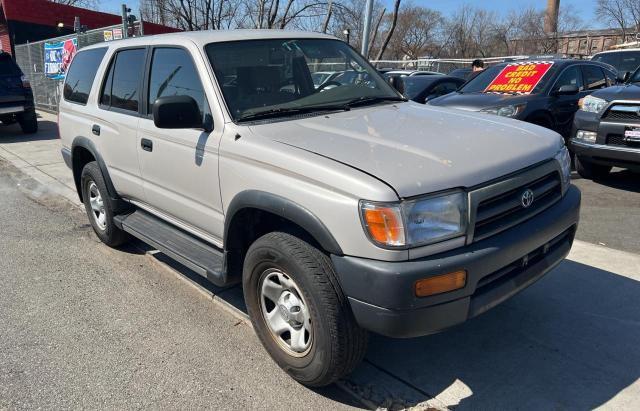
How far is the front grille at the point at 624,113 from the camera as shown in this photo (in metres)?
6.06

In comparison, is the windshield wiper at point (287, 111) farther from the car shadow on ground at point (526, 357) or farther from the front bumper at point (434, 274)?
the car shadow on ground at point (526, 357)

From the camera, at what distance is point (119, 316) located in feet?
12.4

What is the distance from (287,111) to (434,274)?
155 centimetres

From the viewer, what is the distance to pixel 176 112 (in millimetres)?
3107

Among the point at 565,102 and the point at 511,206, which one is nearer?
the point at 511,206

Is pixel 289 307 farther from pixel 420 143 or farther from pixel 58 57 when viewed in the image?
pixel 58 57

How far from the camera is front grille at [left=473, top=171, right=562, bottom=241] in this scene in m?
2.53

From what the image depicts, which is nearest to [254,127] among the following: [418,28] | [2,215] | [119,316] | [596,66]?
[119,316]

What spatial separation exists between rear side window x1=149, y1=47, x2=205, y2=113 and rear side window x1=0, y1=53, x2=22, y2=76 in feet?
33.3

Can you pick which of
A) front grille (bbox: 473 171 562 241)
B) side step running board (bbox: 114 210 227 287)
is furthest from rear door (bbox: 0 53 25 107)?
front grille (bbox: 473 171 562 241)

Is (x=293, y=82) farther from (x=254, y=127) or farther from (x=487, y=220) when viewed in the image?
(x=487, y=220)

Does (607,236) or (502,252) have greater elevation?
(502,252)

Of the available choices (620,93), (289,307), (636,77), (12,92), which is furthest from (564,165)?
(12,92)

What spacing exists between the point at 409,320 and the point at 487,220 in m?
0.63
